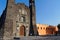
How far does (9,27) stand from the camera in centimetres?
2525

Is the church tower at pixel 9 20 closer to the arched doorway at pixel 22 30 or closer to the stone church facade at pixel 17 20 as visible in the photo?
the stone church facade at pixel 17 20

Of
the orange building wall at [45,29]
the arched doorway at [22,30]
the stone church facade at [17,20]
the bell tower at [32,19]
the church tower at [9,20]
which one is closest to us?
the church tower at [9,20]

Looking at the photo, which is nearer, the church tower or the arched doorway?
the church tower

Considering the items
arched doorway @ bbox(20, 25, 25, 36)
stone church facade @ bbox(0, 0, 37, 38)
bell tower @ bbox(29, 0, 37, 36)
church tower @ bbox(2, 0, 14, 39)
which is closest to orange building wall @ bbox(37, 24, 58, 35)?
bell tower @ bbox(29, 0, 37, 36)

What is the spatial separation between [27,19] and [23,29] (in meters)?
2.40

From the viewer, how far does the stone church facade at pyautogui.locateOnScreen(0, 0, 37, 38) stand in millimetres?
25188

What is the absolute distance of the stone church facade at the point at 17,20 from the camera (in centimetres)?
2519

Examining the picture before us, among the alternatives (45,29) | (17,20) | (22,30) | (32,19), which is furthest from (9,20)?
(45,29)

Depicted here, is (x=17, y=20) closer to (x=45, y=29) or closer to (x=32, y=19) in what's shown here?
(x=32, y=19)

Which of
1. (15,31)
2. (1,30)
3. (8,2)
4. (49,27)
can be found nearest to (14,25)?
(15,31)

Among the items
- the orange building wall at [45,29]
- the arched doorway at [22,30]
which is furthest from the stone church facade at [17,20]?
the orange building wall at [45,29]

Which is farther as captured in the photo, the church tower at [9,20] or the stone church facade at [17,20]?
the stone church facade at [17,20]

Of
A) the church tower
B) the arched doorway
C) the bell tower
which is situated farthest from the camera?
the bell tower

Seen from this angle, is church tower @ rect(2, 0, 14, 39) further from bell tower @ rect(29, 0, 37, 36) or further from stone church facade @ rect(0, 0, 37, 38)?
bell tower @ rect(29, 0, 37, 36)
